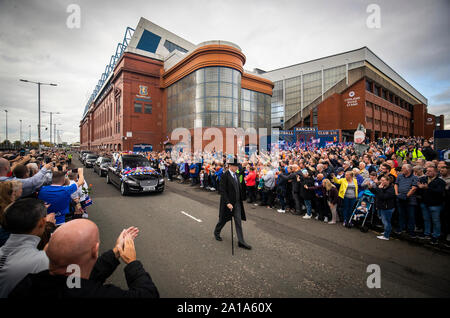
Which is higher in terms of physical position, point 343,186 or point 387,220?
point 343,186

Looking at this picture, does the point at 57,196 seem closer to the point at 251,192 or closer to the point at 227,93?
the point at 251,192

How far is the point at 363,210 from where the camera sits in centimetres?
576

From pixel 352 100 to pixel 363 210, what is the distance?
120 ft

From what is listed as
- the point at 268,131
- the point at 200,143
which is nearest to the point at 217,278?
the point at 200,143

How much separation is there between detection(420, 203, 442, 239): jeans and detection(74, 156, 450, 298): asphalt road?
0.54 meters

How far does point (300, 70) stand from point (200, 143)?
3360cm

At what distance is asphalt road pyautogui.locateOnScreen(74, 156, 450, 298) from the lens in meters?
3.23

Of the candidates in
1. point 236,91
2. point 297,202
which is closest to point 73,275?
point 297,202

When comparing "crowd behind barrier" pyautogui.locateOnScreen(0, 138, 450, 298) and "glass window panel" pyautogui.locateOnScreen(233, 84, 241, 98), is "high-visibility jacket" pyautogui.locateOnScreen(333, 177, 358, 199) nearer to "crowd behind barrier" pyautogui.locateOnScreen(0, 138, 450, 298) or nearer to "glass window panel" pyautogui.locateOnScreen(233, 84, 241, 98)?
"crowd behind barrier" pyautogui.locateOnScreen(0, 138, 450, 298)

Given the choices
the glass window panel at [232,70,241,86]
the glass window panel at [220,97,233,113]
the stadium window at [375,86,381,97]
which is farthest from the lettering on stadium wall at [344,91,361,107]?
the glass window panel at [220,97,233,113]

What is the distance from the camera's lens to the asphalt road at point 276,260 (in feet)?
10.6

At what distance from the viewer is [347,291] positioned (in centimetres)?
319

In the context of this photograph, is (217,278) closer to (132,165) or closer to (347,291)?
(347,291)

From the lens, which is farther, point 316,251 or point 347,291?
point 316,251
